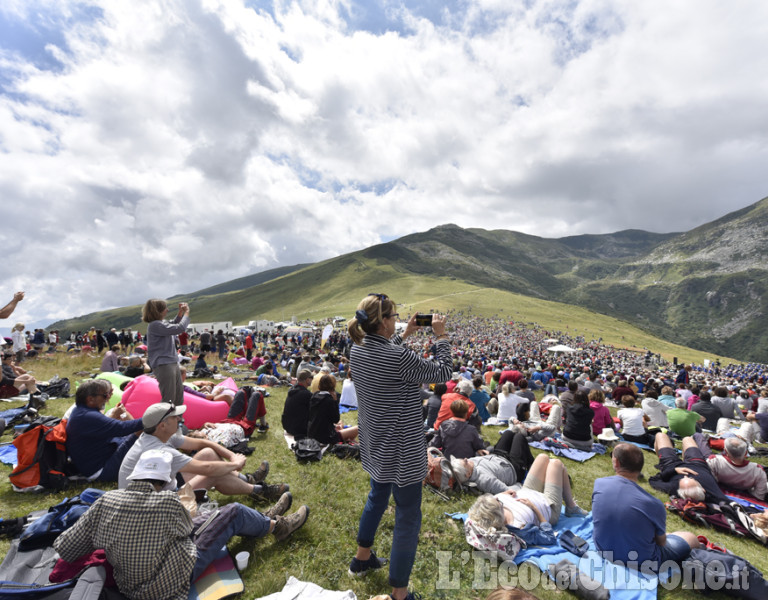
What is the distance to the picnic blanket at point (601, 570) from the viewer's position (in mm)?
3582

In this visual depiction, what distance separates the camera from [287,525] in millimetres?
4070

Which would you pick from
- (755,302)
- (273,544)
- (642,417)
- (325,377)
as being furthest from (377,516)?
(755,302)

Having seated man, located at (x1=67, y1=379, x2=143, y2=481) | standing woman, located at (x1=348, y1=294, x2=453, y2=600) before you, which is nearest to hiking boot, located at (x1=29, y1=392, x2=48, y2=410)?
seated man, located at (x1=67, y1=379, x2=143, y2=481)

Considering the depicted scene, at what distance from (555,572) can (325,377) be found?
4573 millimetres

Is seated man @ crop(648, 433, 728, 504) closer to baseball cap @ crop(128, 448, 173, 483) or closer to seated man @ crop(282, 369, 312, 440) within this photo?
seated man @ crop(282, 369, 312, 440)

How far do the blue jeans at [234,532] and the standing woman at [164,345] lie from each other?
286 centimetres

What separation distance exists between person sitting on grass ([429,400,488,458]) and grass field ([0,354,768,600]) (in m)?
0.76

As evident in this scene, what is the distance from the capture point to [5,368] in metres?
9.57

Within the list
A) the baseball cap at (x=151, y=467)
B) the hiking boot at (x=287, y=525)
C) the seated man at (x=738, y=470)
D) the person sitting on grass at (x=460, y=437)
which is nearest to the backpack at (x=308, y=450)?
the hiking boot at (x=287, y=525)

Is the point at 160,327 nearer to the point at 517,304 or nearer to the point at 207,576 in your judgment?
the point at 207,576

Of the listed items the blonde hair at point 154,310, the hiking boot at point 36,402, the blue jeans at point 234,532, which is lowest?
the blue jeans at point 234,532

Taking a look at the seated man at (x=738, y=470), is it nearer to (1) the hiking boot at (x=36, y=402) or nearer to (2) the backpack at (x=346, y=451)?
(2) the backpack at (x=346, y=451)

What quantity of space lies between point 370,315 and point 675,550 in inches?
170

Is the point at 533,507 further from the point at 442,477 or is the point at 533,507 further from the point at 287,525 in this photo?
the point at 287,525
